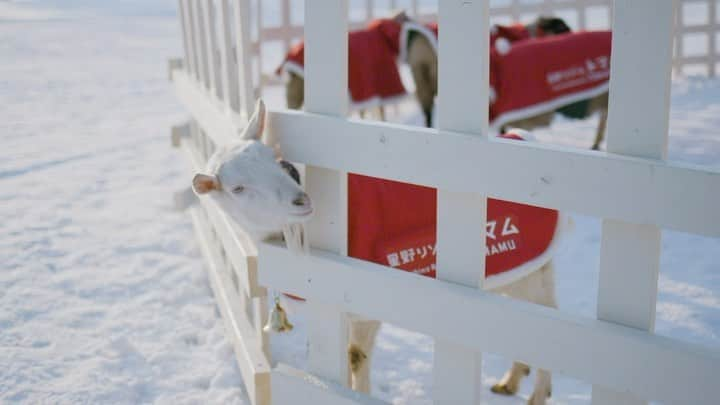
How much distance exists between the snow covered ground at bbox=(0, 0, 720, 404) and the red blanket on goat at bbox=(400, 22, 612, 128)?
31.6 inches

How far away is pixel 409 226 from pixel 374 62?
12.8ft

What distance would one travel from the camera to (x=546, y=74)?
5277 mm

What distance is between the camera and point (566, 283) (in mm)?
3566

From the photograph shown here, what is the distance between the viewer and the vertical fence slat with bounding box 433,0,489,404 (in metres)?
1.54

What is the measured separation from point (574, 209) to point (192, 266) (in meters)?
2.65

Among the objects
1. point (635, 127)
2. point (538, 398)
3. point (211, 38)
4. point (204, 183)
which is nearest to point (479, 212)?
point (635, 127)

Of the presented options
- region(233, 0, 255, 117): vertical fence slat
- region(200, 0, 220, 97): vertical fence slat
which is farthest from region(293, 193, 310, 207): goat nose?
region(200, 0, 220, 97): vertical fence slat

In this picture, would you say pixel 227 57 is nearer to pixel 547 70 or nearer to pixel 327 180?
pixel 327 180

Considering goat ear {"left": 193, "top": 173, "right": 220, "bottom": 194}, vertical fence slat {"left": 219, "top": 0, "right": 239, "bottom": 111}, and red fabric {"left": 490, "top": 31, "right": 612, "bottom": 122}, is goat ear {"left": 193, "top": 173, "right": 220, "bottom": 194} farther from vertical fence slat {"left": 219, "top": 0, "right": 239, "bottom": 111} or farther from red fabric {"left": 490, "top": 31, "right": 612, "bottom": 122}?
red fabric {"left": 490, "top": 31, "right": 612, "bottom": 122}

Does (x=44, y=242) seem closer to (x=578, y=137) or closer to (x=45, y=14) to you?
(x=578, y=137)

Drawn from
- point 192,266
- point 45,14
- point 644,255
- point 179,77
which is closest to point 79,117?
point 179,77

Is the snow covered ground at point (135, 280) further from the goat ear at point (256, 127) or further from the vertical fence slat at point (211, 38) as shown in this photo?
the vertical fence slat at point (211, 38)

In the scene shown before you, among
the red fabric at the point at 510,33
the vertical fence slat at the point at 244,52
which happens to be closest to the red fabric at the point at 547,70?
the red fabric at the point at 510,33

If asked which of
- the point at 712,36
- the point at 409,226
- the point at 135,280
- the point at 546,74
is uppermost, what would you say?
the point at 712,36
